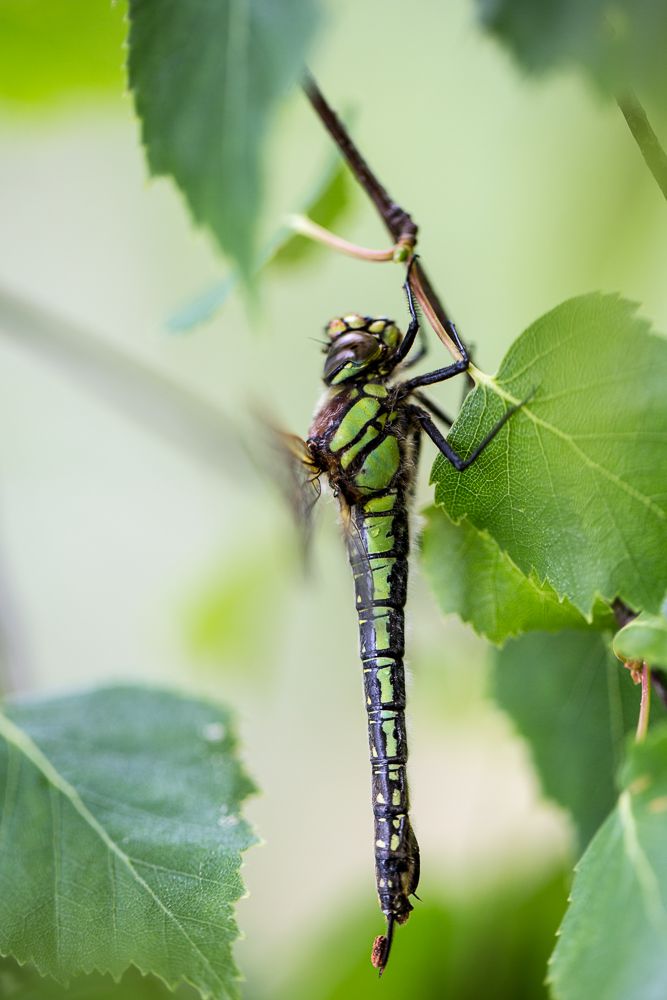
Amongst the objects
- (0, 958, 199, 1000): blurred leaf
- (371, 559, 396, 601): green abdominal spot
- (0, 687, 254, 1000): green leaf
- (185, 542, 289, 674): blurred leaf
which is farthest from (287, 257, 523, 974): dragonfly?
(185, 542, 289, 674): blurred leaf

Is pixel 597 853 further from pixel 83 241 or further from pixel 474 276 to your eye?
pixel 83 241

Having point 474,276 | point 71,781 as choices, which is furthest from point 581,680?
point 474,276

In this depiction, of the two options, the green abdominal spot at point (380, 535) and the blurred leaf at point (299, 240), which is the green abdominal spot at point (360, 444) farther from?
the blurred leaf at point (299, 240)

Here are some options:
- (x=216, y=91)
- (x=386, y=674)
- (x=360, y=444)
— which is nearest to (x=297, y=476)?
(x=360, y=444)

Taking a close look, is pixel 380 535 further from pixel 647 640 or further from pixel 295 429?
pixel 295 429

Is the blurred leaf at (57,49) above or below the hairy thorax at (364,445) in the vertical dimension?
above

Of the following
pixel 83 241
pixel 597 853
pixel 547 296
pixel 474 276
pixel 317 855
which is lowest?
pixel 317 855

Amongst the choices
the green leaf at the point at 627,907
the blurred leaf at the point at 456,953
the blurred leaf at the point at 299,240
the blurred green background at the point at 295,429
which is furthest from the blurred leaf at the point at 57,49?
the blurred leaf at the point at 456,953
